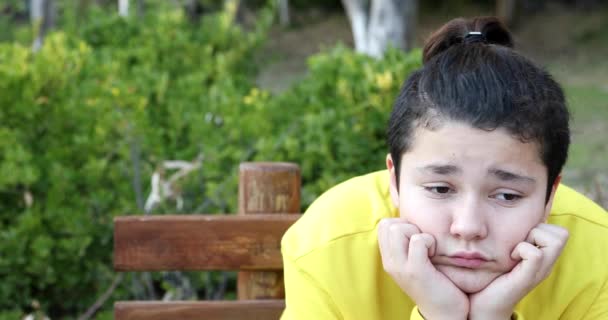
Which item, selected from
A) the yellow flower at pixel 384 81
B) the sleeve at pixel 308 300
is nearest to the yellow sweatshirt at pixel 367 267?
the sleeve at pixel 308 300

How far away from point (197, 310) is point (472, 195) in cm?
89

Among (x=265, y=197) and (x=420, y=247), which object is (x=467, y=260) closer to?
(x=420, y=247)

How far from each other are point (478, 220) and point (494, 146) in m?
0.15

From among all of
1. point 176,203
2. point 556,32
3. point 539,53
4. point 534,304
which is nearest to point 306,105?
point 176,203

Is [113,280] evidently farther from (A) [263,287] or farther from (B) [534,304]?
(B) [534,304]

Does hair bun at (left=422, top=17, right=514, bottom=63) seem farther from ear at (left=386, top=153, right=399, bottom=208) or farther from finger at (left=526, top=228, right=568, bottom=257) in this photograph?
finger at (left=526, top=228, right=568, bottom=257)

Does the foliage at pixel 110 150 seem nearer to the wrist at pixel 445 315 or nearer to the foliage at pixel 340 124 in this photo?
the foliage at pixel 340 124

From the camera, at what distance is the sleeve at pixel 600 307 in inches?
83.0

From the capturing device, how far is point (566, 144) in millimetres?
2062

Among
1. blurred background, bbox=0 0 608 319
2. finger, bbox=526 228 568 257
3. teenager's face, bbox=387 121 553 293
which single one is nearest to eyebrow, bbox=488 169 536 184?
teenager's face, bbox=387 121 553 293

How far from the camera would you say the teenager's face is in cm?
189

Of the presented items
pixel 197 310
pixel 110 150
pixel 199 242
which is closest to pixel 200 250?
pixel 199 242

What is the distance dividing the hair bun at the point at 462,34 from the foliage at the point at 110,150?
1.48 metres

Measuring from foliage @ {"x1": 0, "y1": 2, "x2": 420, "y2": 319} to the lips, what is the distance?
68.0 inches
